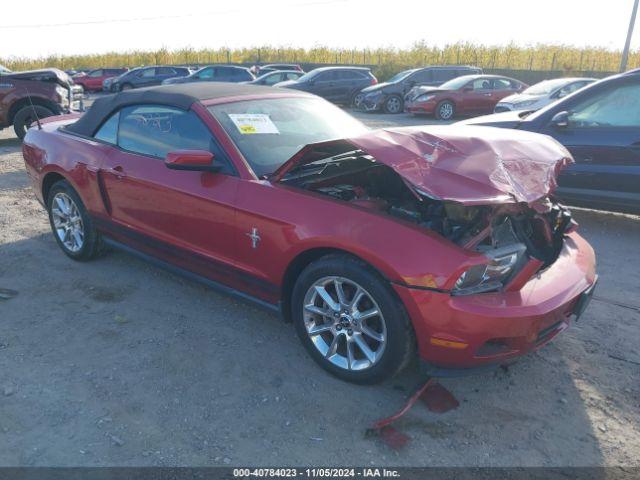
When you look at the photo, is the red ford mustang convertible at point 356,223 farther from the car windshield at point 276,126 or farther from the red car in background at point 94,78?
the red car in background at point 94,78

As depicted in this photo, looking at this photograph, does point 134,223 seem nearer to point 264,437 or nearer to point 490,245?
point 264,437

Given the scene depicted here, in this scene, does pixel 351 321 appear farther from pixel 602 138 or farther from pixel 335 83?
pixel 335 83

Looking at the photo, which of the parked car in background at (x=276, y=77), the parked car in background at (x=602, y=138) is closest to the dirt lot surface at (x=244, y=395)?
the parked car in background at (x=602, y=138)

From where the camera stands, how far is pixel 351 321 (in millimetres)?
2783

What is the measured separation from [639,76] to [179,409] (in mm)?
5084

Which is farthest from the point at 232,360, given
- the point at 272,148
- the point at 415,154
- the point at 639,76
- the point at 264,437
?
the point at 639,76

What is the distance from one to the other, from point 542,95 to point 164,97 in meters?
11.8

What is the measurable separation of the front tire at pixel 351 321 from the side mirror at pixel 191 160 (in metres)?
0.95

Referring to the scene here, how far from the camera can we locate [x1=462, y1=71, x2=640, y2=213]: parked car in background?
4.94 metres

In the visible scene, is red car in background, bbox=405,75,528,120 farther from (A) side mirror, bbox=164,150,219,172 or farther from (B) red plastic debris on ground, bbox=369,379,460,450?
(B) red plastic debris on ground, bbox=369,379,460,450

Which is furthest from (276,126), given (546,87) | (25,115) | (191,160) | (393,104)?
(393,104)

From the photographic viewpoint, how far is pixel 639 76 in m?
4.90

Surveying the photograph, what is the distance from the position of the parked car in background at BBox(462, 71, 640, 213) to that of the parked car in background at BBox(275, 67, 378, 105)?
43.9ft

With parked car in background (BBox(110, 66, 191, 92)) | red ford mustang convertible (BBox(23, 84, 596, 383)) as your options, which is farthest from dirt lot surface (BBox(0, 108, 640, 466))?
parked car in background (BBox(110, 66, 191, 92))
